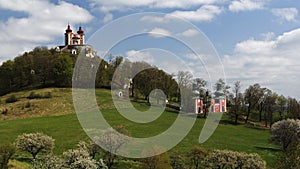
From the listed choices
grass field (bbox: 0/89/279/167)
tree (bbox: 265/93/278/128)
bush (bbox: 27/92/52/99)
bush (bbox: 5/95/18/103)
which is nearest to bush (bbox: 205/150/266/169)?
grass field (bbox: 0/89/279/167)

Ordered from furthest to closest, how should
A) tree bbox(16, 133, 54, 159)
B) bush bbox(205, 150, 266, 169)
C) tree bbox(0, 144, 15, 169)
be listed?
tree bbox(16, 133, 54, 159)
bush bbox(205, 150, 266, 169)
tree bbox(0, 144, 15, 169)

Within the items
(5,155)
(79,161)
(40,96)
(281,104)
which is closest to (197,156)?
(79,161)

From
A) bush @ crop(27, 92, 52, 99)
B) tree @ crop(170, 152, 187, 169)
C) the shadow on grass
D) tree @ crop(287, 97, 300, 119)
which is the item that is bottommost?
the shadow on grass

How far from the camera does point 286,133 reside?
48.0 metres

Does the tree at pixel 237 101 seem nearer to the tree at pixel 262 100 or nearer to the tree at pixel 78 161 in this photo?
the tree at pixel 262 100

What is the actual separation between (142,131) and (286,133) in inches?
799

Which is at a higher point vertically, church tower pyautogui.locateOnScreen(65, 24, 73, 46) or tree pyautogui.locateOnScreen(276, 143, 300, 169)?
church tower pyautogui.locateOnScreen(65, 24, 73, 46)

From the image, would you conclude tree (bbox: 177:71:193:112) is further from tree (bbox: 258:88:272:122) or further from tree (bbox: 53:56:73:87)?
tree (bbox: 53:56:73:87)

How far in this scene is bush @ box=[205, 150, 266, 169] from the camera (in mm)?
32281

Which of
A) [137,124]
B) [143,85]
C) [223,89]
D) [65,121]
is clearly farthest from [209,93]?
[65,121]

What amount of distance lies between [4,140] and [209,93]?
41194mm

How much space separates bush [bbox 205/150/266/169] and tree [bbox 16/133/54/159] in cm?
1705

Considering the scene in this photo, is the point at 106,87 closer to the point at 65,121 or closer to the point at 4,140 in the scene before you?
the point at 65,121

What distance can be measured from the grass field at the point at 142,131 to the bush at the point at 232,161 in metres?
6.59
